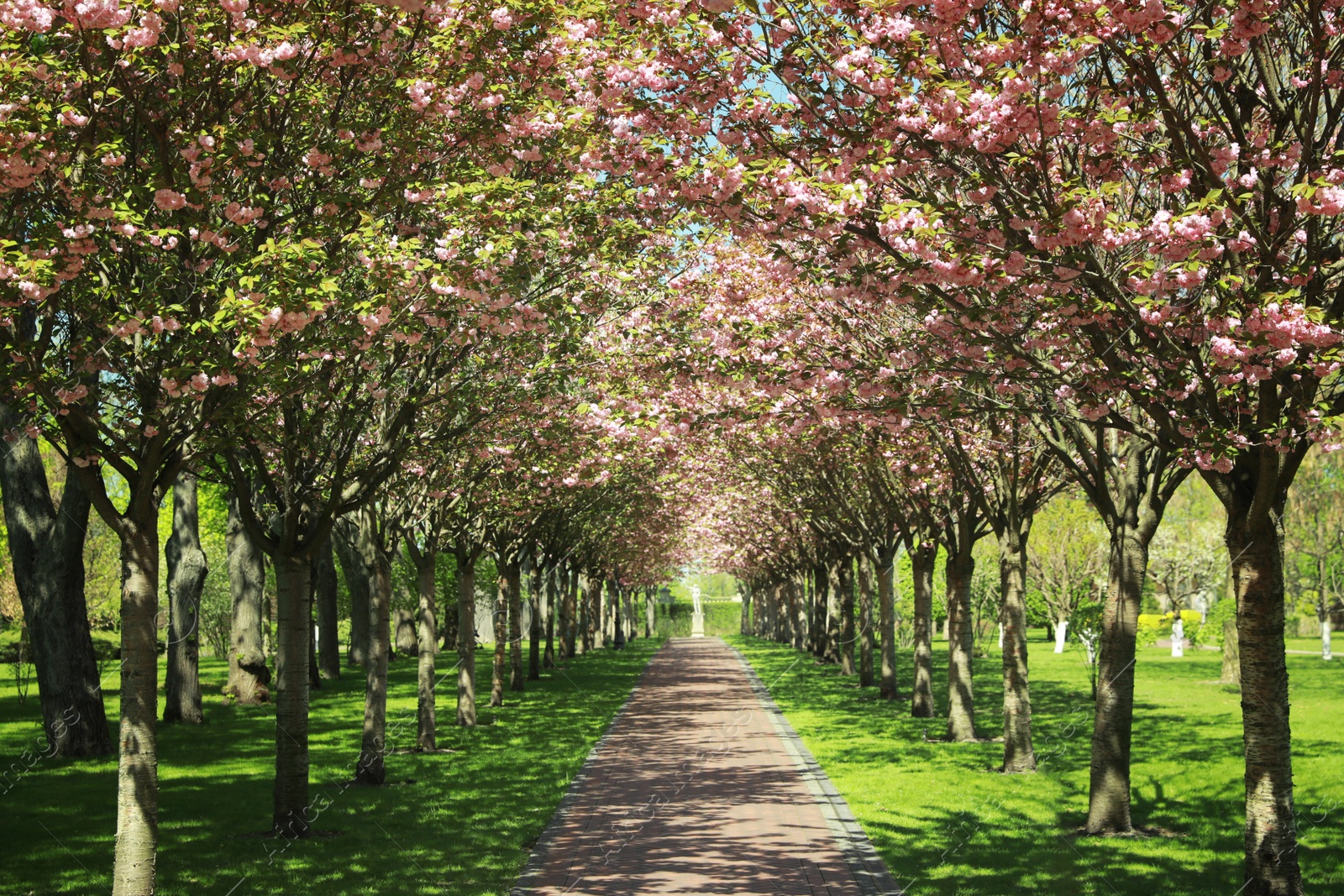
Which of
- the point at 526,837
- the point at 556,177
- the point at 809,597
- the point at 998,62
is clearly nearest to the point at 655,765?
the point at 526,837

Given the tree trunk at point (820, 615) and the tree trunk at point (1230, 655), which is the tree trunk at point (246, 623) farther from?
the tree trunk at point (1230, 655)

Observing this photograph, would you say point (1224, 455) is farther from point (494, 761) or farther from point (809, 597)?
point (809, 597)

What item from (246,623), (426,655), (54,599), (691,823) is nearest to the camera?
(691,823)

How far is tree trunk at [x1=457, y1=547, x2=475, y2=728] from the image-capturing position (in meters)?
20.2

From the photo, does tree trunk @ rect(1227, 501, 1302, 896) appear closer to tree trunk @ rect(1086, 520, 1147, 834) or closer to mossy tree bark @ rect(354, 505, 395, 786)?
tree trunk @ rect(1086, 520, 1147, 834)

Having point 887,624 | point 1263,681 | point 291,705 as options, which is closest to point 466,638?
point 291,705

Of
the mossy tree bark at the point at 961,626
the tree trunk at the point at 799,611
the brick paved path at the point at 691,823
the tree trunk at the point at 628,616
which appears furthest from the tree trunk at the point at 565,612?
the tree trunk at the point at 628,616

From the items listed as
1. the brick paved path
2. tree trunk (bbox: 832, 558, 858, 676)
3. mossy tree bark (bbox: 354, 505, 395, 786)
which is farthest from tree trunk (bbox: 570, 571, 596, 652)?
mossy tree bark (bbox: 354, 505, 395, 786)

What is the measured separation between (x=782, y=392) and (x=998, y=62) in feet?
13.4

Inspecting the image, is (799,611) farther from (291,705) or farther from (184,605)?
(291,705)

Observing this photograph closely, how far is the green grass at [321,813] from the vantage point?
9.50 metres

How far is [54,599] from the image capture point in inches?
622

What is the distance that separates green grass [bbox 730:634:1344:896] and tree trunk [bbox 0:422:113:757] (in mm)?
10110

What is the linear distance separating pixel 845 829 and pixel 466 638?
1030cm
